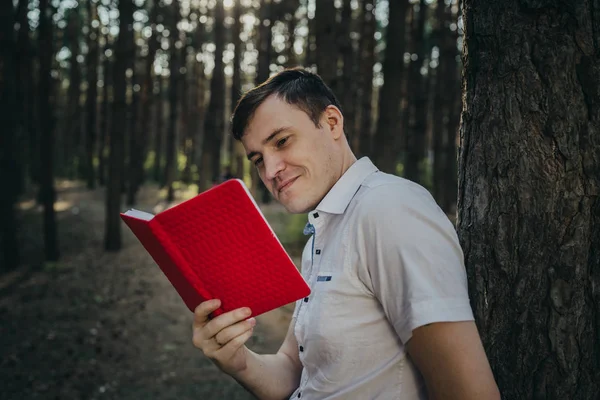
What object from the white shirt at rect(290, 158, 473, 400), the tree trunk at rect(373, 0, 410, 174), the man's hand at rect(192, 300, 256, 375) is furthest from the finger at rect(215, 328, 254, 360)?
the tree trunk at rect(373, 0, 410, 174)

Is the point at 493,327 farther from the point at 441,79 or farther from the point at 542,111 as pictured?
the point at 441,79

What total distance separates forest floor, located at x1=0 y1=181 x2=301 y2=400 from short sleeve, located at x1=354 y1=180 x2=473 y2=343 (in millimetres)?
5110

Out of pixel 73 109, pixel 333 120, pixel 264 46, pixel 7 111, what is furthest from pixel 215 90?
pixel 73 109

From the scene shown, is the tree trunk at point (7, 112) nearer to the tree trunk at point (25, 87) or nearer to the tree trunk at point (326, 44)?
the tree trunk at point (25, 87)

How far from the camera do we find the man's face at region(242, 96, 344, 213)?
1765mm

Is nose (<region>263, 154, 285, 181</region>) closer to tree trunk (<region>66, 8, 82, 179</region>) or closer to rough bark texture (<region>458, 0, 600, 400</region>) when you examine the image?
rough bark texture (<region>458, 0, 600, 400</region>)

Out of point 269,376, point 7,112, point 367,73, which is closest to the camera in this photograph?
point 269,376

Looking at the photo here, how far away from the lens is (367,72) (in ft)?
57.5

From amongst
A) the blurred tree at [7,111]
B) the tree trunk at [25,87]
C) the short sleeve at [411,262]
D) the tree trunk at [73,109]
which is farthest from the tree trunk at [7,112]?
the tree trunk at [73,109]

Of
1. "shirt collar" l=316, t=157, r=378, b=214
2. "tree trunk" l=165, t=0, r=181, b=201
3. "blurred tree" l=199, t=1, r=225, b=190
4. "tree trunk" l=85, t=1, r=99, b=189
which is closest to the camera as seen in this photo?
"shirt collar" l=316, t=157, r=378, b=214

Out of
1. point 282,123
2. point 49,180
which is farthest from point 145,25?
point 282,123

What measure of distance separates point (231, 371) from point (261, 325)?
6.18m

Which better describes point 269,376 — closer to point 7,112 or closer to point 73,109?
point 7,112

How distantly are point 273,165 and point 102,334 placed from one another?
703cm
